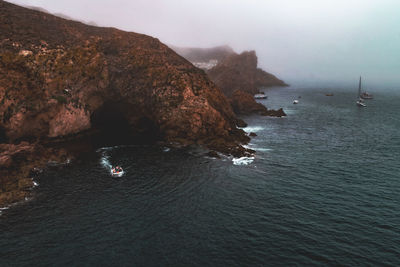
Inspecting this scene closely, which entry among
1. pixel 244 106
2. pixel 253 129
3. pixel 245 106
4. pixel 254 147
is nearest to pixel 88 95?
pixel 254 147

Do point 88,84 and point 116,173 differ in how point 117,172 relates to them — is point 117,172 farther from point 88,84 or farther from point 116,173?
point 88,84

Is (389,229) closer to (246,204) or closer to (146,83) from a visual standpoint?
(246,204)

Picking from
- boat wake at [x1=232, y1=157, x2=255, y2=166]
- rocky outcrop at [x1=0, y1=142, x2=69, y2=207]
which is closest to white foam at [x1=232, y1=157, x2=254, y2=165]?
boat wake at [x1=232, y1=157, x2=255, y2=166]

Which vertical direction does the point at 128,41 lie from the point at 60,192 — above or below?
above

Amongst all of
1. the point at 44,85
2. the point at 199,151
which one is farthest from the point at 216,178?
the point at 44,85

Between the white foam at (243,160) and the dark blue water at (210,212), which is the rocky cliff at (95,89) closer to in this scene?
the white foam at (243,160)
